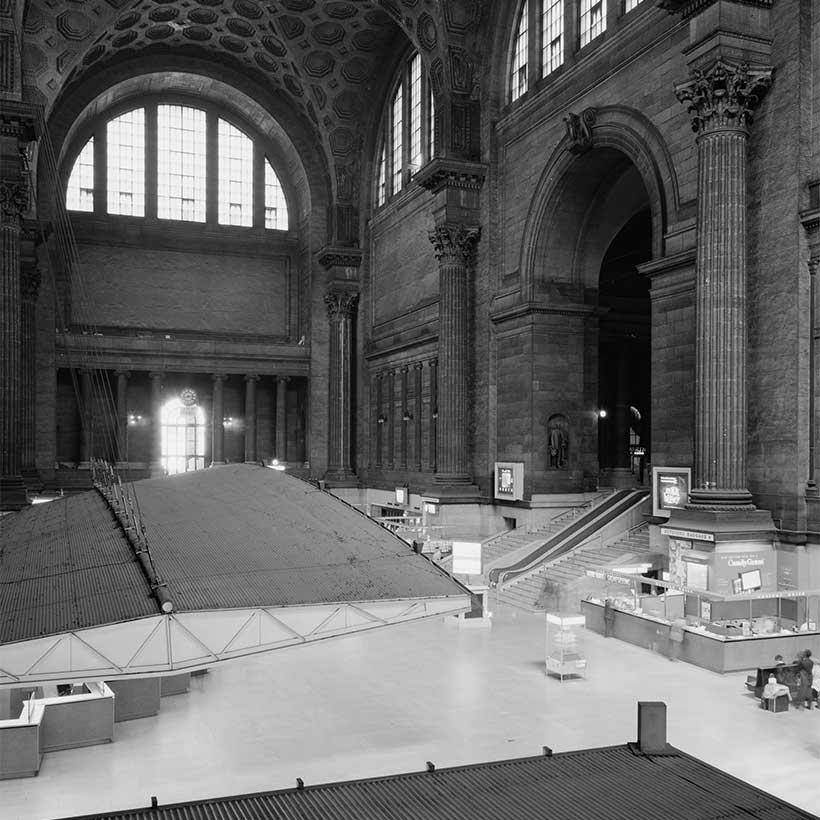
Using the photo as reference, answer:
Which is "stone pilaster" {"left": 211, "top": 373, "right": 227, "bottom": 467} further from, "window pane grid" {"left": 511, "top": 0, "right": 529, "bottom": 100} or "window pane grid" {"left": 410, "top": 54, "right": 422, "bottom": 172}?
"window pane grid" {"left": 511, "top": 0, "right": 529, "bottom": 100}

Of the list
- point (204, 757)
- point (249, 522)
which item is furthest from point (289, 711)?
point (249, 522)

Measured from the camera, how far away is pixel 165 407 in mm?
49281

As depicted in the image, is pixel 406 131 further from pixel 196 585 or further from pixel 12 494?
pixel 196 585

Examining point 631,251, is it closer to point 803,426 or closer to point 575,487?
point 575,487

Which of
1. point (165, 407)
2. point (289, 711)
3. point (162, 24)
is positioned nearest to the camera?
point (289, 711)

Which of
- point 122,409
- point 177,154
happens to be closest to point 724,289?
point 122,409

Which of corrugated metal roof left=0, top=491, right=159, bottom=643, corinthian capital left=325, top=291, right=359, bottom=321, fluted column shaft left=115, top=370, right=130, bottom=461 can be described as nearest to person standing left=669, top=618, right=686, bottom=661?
corrugated metal roof left=0, top=491, right=159, bottom=643

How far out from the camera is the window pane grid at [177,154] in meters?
49.3

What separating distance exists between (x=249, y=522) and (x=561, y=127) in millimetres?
21650

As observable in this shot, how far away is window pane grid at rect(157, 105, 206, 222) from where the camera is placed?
49.3m

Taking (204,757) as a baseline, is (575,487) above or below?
above

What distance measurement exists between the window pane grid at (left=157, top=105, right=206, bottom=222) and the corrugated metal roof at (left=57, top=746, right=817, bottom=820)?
45328 millimetres

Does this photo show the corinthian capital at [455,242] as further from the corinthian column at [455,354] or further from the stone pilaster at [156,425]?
the stone pilaster at [156,425]

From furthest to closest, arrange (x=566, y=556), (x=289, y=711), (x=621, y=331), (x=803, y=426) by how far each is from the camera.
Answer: (x=621, y=331), (x=566, y=556), (x=803, y=426), (x=289, y=711)
